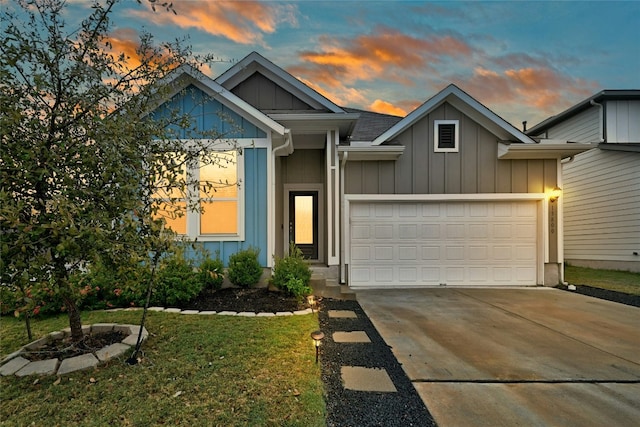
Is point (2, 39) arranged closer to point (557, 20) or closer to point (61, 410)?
point (61, 410)

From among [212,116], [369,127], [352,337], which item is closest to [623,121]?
[369,127]

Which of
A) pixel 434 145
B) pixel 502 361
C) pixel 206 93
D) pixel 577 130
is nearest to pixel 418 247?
pixel 434 145

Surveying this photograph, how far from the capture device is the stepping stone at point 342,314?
503cm

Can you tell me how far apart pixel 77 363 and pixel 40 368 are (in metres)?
0.29

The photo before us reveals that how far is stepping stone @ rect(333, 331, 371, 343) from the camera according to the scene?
393 cm

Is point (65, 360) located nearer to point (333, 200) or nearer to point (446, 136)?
point (333, 200)

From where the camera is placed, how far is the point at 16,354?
10.5 feet

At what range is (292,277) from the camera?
5.88 meters

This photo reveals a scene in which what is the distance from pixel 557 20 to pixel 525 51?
40.6 inches

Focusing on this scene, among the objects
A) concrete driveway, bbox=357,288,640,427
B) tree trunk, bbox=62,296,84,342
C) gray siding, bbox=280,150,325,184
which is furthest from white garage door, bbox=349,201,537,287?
tree trunk, bbox=62,296,84,342

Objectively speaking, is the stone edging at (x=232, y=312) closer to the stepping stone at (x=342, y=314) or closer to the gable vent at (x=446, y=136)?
the stepping stone at (x=342, y=314)

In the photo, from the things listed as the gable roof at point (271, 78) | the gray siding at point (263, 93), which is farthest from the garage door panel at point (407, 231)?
the gray siding at point (263, 93)

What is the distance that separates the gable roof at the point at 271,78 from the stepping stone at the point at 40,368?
21.7 ft

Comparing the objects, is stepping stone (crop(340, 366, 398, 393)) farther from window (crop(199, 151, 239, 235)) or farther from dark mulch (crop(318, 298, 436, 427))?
window (crop(199, 151, 239, 235))
